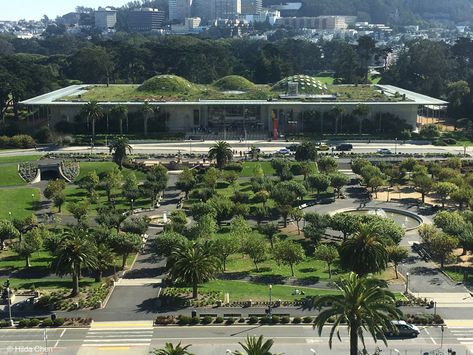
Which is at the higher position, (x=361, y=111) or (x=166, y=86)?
(x=166, y=86)

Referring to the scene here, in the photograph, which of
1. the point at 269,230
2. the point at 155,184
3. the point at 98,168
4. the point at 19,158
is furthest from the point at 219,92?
the point at 269,230

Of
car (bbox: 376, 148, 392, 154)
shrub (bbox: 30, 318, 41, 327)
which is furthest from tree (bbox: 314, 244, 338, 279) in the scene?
car (bbox: 376, 148, 392, 154)

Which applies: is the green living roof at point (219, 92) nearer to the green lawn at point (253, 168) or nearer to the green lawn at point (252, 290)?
the green lawn at point (253, 168)

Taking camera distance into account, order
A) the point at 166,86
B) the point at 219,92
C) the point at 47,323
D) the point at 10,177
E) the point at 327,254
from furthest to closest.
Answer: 1. the point at 219,92
2. the point at 166,86
3. the point at 10,177
4. the point at 327,254
5. the point at 47,323

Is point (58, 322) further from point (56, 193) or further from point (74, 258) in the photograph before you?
point (56, 193)

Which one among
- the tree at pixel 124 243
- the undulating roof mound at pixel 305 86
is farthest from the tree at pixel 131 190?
the undulating roof mound at pixel 305 86
